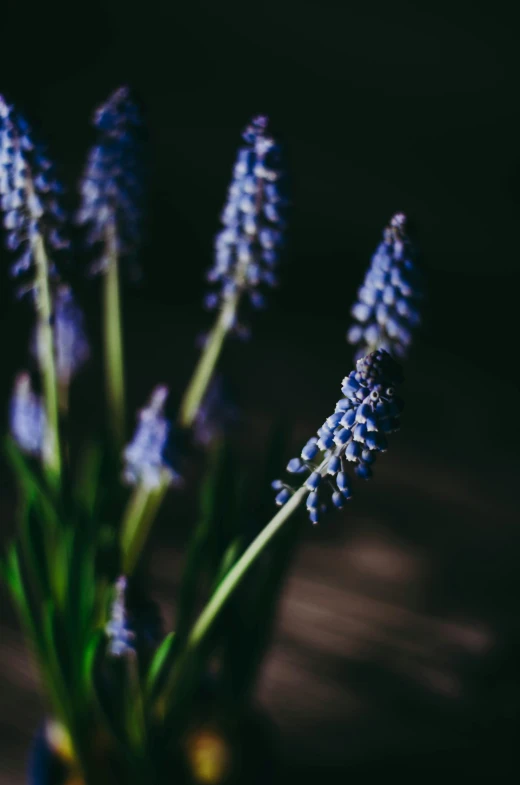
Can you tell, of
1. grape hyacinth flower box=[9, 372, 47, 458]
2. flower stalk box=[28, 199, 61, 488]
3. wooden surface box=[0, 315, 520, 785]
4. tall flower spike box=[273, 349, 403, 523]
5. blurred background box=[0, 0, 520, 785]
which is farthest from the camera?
blurred background box=[0, 0, 520, 785]

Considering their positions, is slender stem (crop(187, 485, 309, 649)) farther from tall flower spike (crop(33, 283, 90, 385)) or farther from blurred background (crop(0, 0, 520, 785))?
blurred background (crop(0, 0, 520, 785))

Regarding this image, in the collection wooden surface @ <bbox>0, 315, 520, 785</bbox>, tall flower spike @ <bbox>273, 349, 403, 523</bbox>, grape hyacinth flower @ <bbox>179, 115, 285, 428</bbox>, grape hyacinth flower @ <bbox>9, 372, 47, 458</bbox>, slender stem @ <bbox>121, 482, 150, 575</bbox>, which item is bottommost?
wooden surface @ <bbox>0, 315, 520, 785</bbox>

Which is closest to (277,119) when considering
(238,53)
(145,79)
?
(238,53)

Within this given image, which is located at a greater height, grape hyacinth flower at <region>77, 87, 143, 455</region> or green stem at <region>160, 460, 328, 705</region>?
grape hyacinth flower at <region>77, 87, 143, 455</region>

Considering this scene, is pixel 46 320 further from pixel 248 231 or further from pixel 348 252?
pixel 348 252

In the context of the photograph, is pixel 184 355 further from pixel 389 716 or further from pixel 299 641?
pixel 389 716

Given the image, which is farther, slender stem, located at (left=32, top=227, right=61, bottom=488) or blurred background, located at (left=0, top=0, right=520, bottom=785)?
blurred background, located at (left=0, top=0, right=520, bottom=785)

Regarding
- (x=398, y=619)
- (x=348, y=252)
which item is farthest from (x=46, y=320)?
(x=348, y=252)

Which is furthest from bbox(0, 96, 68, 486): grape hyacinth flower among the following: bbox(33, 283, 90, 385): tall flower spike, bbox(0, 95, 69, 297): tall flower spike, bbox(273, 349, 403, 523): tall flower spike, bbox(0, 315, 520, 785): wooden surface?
bbox(0, 315, 520, 785): wooden surface
